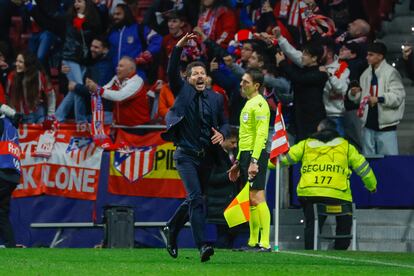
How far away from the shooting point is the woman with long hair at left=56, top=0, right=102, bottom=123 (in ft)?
77.2

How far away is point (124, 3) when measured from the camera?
24469 millimetres

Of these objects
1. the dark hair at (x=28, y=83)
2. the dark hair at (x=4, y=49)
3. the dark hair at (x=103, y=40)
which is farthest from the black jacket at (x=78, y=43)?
the dark hair at (x=4, y=49)

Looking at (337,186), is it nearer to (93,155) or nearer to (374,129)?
(374,129)

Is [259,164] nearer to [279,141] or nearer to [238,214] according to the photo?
[279,141]

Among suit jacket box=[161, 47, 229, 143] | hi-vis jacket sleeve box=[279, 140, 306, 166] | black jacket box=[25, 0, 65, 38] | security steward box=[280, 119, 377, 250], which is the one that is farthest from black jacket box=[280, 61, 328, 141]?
suit jacket box=[161, 47, 229, 143]

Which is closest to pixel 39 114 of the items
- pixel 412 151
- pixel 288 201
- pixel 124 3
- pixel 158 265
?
pixel 124 3

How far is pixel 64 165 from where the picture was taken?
2231cm

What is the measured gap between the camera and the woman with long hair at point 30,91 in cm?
2289

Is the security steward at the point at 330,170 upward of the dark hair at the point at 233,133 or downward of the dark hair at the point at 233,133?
downward

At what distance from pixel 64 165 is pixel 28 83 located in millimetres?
1600

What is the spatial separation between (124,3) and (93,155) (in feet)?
11.5

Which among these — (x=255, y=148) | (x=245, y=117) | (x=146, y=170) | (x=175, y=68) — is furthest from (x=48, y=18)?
(x=175, y=68)

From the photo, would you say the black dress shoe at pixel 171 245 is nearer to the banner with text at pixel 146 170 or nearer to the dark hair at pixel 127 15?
the banner with text at pixel 146 170

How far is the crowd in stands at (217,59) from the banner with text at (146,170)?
58 cm
